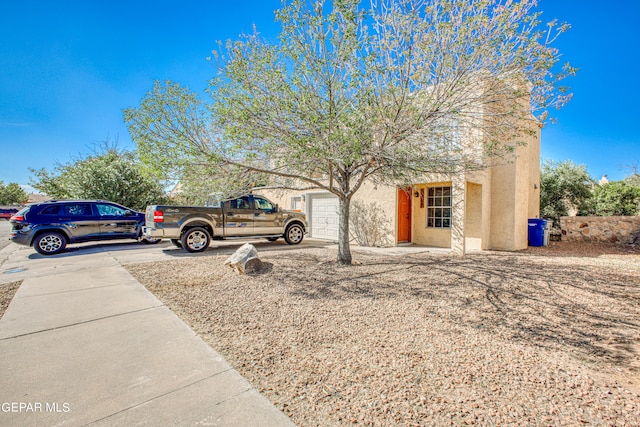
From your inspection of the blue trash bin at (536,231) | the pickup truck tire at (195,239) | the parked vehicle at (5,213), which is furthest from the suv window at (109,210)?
the parked vehicle at (5,213)

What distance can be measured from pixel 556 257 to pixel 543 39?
6561mm

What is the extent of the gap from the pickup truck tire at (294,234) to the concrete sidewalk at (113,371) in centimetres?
711

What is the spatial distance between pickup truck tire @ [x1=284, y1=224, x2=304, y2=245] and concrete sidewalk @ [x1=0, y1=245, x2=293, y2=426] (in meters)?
7.11

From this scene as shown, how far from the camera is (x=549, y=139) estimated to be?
13133mm

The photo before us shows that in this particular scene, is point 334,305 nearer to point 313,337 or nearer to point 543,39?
point 313,337

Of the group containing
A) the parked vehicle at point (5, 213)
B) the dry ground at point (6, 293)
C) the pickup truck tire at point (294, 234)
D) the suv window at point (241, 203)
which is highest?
the suv window at point (241, 203)

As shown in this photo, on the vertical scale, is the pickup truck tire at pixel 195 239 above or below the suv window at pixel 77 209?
below

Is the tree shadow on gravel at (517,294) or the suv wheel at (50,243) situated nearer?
the tree shadow on gravel at (517,294)

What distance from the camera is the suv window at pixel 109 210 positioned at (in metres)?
10.6

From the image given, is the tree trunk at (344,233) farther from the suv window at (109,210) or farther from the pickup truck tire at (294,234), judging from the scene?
the suv window at (109,210)

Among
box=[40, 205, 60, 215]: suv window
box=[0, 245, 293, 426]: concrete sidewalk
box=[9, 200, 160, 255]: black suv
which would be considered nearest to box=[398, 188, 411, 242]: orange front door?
box=[0, 245, 293, 426]: concrete sidewalk

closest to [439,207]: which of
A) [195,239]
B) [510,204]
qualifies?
[510,204]

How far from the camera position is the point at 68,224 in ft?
32.1

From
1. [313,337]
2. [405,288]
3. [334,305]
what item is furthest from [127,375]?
[405,288]
